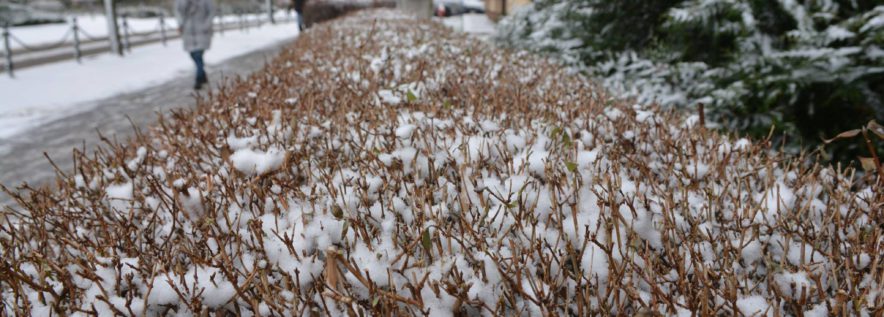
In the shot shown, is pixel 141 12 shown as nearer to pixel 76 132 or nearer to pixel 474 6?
pixel 474 6

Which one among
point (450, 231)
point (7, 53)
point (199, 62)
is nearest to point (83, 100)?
point (199, 62)

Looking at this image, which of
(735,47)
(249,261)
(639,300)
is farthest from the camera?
(735,47)

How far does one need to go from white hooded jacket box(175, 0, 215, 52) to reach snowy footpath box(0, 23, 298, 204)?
2.84 ft

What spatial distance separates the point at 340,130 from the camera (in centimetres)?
278

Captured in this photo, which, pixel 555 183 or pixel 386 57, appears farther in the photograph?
pixel 386 57

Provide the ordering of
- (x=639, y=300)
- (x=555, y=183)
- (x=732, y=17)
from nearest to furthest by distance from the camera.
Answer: (x=639, y=300), (x=555, y=183), (x=732, y=17)

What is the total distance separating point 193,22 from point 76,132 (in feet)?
11.0

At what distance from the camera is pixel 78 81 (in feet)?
34.7

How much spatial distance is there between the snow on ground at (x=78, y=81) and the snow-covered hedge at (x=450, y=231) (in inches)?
242

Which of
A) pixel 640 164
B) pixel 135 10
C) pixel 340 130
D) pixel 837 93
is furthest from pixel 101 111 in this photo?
pixel 135 10

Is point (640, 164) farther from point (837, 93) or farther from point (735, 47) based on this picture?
point (735, 47)

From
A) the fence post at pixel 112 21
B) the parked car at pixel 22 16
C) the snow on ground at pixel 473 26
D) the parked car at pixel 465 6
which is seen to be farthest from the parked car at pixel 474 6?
the fence post at pixel 112 21

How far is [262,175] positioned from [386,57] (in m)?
2.58

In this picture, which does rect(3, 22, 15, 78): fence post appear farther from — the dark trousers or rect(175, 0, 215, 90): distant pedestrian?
the dark trousers
